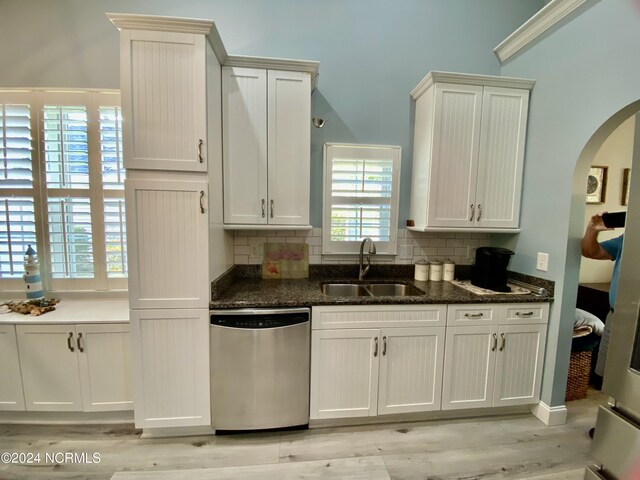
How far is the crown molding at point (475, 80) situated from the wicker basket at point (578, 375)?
2295mm

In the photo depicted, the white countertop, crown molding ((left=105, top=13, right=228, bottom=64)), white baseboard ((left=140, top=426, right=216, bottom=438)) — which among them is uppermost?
crown molding ((left=105, top=13, right=228, bottom=64))

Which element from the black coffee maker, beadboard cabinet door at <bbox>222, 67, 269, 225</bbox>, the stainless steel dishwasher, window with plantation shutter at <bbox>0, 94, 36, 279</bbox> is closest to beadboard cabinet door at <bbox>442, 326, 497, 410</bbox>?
the black coffee maker

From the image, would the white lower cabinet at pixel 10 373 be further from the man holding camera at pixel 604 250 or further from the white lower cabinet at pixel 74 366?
the man holding camera at pixel 604 250

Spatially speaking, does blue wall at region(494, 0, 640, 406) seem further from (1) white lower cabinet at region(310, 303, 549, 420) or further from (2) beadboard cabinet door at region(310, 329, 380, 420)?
(2) beadboard cabinet door at region(310, 329, 380, 420)

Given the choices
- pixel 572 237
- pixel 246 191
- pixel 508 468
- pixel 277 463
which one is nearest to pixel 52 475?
pixel 277 463

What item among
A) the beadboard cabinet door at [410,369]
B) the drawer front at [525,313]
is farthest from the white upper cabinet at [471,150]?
the beadboard cabinet door at [410,369]

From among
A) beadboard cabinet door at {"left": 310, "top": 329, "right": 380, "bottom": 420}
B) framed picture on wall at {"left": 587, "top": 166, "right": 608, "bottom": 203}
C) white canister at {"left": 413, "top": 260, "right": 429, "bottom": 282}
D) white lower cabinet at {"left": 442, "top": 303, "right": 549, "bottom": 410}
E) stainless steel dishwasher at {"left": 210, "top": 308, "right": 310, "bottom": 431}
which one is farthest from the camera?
framed picture on wall at {"left": 587, "top": 166, "right": 608, "bottom": 203}

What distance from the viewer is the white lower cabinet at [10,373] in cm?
184

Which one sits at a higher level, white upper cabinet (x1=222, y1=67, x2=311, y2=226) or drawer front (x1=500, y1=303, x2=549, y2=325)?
white upper cabinet (x1=222, y1=67, x2=311, y2=226)

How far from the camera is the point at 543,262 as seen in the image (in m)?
2.09

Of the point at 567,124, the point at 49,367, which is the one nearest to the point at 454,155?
the point at 567,124

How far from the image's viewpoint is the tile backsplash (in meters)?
2.40

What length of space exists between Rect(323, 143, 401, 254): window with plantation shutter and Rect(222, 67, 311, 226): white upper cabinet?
0.39 metres

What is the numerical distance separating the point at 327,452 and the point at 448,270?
1.74 m
